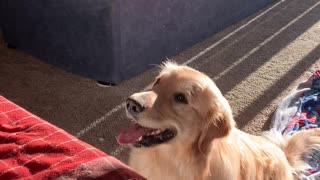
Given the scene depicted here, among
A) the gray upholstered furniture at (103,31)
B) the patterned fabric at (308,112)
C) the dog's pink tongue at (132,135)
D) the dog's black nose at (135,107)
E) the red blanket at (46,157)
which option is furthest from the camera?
the gray upholstered furniture at (103,31)

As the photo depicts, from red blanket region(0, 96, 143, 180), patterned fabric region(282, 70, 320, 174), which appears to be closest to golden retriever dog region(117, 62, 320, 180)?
red blanket region(0, 96, 143, 180)

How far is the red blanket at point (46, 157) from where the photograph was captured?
118 centimetres

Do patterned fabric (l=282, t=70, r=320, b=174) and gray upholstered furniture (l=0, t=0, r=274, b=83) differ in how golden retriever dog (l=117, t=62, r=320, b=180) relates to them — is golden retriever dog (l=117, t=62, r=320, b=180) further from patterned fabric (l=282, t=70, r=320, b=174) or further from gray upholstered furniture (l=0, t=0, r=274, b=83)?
gray upholstered furniture (l=0, t=0, r=274, b=83)

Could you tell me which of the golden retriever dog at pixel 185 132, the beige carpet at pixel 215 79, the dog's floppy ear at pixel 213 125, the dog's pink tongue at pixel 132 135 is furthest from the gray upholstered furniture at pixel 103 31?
the dog's floppy ear at pixel 213 125

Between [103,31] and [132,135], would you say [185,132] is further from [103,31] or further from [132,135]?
[103,31]

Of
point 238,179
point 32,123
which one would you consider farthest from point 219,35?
point 32,123

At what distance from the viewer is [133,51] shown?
2.90m

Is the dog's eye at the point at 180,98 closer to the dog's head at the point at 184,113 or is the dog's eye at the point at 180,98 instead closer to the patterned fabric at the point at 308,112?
the dog's head at the point at 184,113

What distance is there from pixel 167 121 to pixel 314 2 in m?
3.82

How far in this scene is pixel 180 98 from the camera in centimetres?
154

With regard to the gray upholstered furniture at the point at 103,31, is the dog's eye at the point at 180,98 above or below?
above

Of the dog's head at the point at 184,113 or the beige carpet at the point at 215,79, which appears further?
the beige carpet at the point at 215,79

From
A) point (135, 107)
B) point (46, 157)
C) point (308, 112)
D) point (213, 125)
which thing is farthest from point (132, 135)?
point (308, 112)

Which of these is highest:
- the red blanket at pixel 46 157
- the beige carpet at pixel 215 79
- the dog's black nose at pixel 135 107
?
the dog's black nose at pixel 135 107
